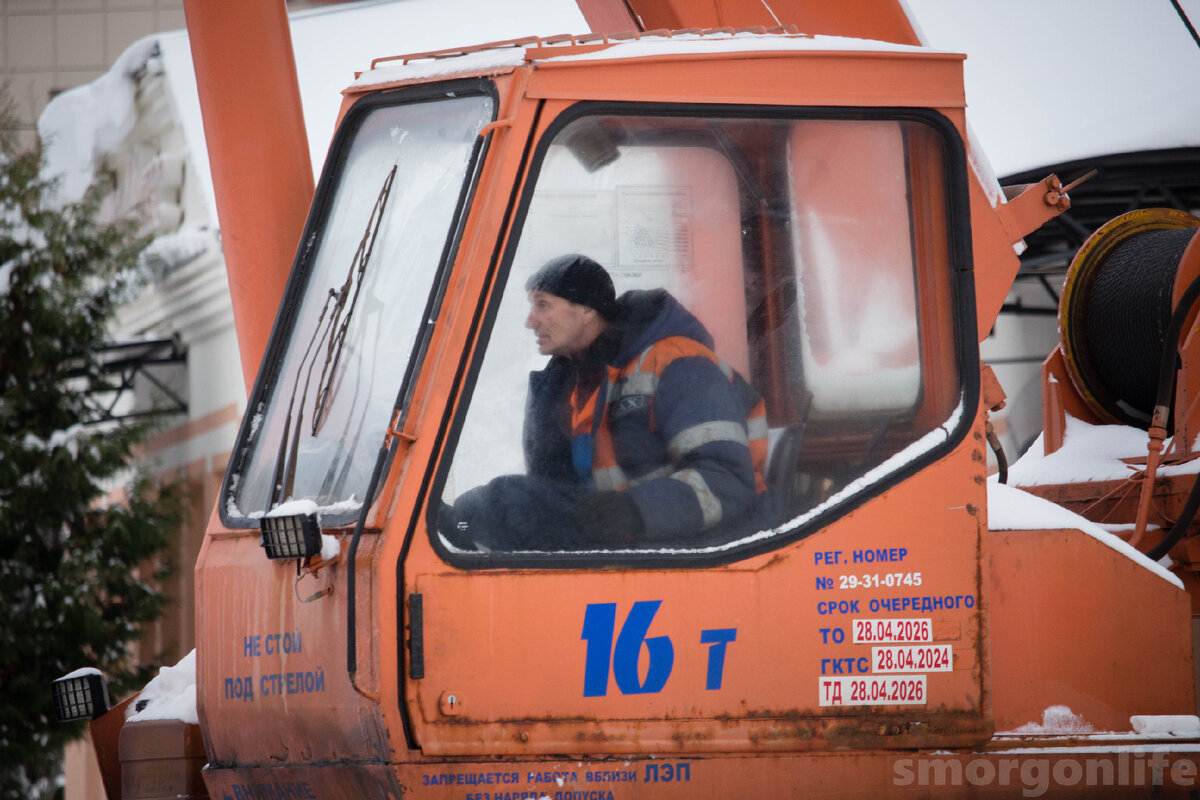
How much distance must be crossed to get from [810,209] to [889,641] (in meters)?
0.98

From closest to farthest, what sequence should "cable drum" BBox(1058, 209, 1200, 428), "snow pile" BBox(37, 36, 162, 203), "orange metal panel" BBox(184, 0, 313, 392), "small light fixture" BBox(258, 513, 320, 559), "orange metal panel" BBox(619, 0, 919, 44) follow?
"small light fixture" BBox(258, 513, 320, 559)
"cable drum" BBox(1058, 209, 1200, 428)
"orange metal panel" BBox(619, 0, 919, 44)
"orange metal panel" BBox(184, 0, 313, 392)
"snow pile" BBox(37, 36, 162, 203)

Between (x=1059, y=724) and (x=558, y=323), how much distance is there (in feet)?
4.73

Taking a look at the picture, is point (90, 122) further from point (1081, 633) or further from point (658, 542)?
point (1081, 633)

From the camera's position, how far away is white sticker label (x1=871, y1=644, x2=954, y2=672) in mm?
3084

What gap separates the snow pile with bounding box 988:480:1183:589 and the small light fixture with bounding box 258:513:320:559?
1.49 metres

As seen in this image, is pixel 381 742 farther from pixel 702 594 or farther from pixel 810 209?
pixel 810 209

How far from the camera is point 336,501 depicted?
3215 millimetres

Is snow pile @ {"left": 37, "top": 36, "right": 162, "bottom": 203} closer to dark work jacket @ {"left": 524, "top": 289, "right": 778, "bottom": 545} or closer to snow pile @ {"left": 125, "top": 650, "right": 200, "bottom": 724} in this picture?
snow pile @ {"left": 125, "top": 650, "right": 200, "bottom": 724}

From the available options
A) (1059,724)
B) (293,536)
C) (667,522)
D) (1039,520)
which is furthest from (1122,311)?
(293,536)

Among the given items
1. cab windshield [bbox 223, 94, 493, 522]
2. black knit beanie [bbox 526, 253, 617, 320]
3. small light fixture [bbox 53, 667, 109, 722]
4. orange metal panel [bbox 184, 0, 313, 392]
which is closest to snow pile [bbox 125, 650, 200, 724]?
small light fixture [bbox 53, 667, 109, 722]

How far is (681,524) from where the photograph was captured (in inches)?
121

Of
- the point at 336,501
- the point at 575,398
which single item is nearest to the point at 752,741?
the point at 575,398

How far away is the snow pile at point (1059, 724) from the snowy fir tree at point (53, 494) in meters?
9.29

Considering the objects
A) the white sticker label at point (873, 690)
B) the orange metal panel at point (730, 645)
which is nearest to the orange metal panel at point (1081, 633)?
the orange metal panel at point (730, 645)
